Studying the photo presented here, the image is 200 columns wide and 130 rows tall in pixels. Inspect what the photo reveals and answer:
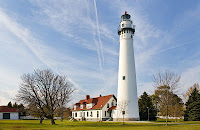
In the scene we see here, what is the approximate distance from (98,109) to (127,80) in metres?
12.9

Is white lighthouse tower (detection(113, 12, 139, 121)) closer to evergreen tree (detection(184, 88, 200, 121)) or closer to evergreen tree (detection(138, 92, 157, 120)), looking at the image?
evergreen tree (detection(138, 92, 157, 120))

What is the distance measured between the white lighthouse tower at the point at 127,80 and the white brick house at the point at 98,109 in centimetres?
503

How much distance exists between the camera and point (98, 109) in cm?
4244

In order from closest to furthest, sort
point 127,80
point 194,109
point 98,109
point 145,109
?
point 127,80 → point 194,109 → point 98,109 → point 145,109

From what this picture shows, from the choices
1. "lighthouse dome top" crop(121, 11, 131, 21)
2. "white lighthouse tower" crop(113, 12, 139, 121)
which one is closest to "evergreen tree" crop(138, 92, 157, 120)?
"white lighthouse tower" crop(113, 12, 139, 121)

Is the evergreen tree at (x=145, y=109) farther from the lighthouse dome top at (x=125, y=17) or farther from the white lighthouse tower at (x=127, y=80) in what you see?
the lighthouse dome top at (x=125, y=17)

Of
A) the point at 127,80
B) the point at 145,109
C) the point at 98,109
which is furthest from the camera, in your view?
the point at 145,109

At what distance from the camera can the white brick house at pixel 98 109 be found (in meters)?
41.3

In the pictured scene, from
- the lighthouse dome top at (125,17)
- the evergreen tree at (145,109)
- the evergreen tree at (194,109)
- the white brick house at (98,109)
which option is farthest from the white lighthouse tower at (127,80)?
the evergreen tree at (194,109)

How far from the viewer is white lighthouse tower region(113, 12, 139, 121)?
110ft

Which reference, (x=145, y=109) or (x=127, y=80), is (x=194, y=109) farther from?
(x=127, y=80)

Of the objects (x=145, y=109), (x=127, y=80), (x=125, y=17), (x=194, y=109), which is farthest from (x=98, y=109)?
(x=125, y=17)

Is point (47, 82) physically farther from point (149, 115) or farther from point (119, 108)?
point (149, 115)

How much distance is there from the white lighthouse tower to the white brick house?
16.5ft
